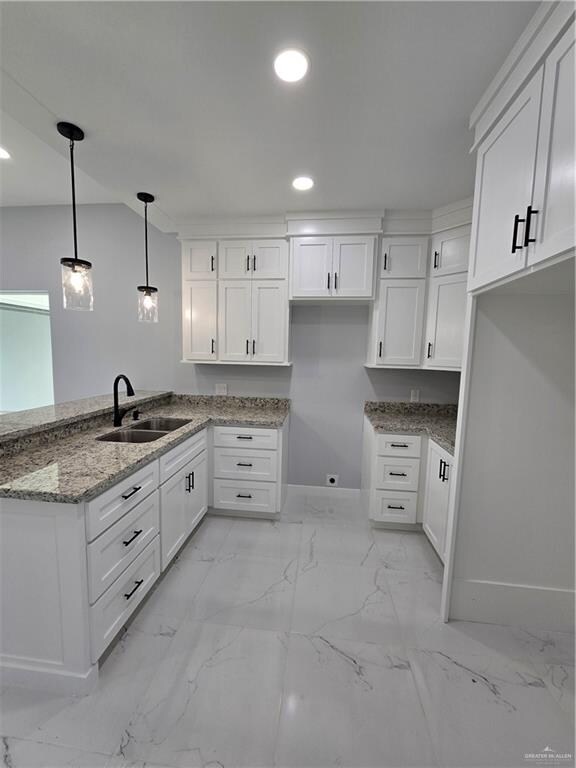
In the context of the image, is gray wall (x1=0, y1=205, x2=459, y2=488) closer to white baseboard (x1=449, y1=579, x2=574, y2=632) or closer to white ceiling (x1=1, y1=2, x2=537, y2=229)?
white ceiling (x1=1, y1=2, x2=537, y2=229)

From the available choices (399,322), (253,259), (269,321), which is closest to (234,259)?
(253,259)

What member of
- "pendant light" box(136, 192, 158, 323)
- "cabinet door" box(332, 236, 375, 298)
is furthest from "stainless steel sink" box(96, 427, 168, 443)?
"cabinet door" box(332, 236, 375, 298)

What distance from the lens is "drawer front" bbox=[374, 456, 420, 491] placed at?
250 centimetres

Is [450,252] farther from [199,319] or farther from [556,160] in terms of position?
[199,319]

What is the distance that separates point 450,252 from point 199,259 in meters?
2.10

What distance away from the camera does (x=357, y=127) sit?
61.6 inches

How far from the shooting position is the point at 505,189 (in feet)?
4.15

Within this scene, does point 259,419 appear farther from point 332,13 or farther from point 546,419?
point 332,13

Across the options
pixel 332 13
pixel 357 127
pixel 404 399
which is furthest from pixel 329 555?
pixel 332 13

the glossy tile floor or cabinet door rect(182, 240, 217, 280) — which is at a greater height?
cabinet door rect(182, 240, 217, 280)

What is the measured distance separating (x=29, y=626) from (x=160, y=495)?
73cm

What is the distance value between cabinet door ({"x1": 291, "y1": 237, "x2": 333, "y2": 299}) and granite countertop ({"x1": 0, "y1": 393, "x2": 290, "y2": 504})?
1.13m

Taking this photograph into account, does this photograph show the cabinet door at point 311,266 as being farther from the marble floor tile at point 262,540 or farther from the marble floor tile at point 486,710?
the marble floor tile at point 486,710

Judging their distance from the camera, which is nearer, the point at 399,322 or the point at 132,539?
the point at 132,539
